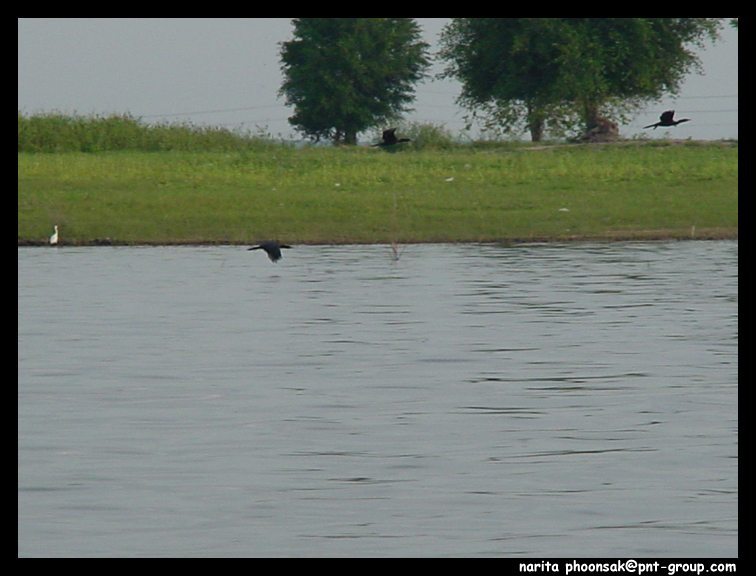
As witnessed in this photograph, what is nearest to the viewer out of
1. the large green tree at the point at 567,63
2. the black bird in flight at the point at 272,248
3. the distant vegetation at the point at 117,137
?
the black bird in flight at the point at 272,248

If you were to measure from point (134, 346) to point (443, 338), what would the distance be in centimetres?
303

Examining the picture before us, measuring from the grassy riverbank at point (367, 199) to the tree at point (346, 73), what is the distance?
35316mm

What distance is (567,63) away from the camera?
60094 millimetres

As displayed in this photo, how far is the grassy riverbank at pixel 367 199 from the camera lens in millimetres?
28375

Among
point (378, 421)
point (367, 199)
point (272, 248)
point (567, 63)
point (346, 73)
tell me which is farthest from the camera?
point (346, 73)

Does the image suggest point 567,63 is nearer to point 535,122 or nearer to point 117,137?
point 535,122

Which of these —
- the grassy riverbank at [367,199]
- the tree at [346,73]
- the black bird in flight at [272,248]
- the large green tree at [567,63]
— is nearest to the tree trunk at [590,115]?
the large green tree at [567,63]

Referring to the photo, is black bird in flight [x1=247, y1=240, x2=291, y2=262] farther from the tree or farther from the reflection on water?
the tree

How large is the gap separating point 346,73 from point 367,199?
44259 mm

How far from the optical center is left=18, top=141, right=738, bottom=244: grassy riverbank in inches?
1117

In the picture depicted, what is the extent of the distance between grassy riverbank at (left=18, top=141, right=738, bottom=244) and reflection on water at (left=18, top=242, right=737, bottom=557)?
868cm

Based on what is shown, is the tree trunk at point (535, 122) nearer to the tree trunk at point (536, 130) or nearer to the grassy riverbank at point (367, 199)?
the tree trunk at point (536, 130)

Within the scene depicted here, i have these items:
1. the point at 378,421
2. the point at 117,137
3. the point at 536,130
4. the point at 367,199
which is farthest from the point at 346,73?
the point at 378,421
